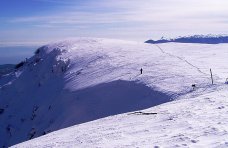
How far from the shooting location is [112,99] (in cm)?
2983

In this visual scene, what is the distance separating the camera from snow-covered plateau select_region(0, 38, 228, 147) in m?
13.2

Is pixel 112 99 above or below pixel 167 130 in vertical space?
below

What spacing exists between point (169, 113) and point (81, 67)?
28845 millimetres

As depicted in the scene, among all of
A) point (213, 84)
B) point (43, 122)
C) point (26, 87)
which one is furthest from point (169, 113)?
point (26, 87)

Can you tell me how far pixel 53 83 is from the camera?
4503cm

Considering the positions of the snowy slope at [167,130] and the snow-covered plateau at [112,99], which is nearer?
the snowy slope at [167,130]

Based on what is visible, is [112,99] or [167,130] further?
[112,99]

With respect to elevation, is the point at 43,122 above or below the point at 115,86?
below

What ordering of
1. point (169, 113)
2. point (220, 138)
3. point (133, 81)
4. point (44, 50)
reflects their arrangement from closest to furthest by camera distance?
point (220, 138), point (169, 113), point (133, 81), point (44, 50)

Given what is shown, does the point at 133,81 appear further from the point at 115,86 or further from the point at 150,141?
the point at 150,141

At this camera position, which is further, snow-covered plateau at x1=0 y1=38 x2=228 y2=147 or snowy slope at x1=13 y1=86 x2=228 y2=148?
snow-covered plateau at x1=0 y1=38 x2=228 y2=147

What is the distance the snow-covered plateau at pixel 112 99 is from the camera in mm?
13172

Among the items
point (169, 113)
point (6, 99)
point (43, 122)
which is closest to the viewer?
point (169, 113)

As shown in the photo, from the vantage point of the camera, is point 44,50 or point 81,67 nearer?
point 81,67
